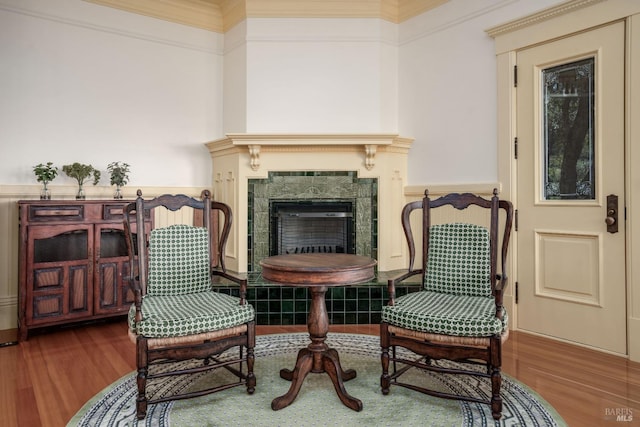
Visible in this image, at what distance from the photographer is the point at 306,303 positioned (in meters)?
3.76

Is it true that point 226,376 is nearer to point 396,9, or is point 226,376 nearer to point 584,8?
point 584,8

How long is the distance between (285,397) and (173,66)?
139 inches

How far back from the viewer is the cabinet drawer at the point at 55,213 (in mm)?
3334

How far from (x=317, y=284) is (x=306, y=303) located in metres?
1.58

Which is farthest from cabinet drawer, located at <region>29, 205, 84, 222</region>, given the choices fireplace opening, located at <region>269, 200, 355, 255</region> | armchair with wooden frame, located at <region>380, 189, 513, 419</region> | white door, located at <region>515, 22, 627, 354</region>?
white door, located at <region>515, 22, 627, 354</region>

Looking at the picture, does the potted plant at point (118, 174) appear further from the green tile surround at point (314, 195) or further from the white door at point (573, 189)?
the white door at point (573, 189)

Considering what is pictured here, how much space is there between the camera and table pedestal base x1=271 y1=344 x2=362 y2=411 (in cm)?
221

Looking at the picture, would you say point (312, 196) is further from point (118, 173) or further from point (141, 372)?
point (141, 372)

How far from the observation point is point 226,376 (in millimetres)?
2648

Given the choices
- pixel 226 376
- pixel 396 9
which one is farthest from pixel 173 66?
pixel 226 376

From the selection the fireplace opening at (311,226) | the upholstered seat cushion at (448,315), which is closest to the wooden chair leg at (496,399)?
the upholstered seat cushion at (448,315)

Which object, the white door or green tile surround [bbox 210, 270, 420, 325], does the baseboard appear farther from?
the white door

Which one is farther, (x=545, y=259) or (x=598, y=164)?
(x=545, y=259)

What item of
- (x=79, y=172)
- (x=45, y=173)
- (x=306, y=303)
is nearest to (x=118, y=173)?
(x=79, y=172)
